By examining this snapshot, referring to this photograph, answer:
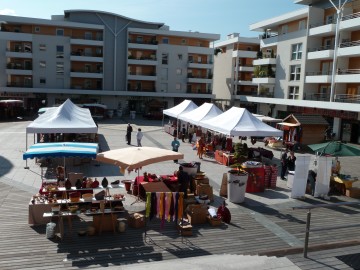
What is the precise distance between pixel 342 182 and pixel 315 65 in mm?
26659

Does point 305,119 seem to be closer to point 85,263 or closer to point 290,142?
point 290,142

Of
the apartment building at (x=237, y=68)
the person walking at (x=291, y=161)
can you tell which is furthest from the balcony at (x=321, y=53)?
the person walking at (x=291, y=161)

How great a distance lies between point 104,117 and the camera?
51.5 meters

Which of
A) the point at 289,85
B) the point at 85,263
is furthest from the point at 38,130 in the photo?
the point at 289,85

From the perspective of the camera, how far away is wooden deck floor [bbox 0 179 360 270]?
8.95 m

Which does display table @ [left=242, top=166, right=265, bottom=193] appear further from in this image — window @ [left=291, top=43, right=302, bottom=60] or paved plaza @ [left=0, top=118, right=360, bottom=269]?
window @ [left=291, top=43, right=302, bottom=60]

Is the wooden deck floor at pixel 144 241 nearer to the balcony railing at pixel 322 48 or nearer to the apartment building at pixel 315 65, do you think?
the apartment building at pixel 315 65

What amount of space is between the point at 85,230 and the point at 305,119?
2318 cm

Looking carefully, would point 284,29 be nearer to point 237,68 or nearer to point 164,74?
point 237,68

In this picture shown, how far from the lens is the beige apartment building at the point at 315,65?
113ft

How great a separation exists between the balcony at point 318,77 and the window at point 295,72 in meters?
1.98

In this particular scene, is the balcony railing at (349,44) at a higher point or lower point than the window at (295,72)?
higher

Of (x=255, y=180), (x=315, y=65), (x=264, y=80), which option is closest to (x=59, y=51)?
(x=264, y=80)

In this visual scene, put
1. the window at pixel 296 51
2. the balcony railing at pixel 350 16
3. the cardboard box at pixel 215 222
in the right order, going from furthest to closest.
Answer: the window at pixel 296 51, the balcony railing at pixel 350 16, the cardboard box at pixel 215 222
